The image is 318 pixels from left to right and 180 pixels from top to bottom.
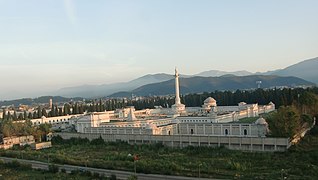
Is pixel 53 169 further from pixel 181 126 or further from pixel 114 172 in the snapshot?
pixel 181 126

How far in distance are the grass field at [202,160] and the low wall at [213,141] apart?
0.88 m

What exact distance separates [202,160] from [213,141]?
5.38m

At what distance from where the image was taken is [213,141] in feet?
101

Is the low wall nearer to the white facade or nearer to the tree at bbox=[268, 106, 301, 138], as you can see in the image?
the tree at bbox=[268, 106, 301, 138]

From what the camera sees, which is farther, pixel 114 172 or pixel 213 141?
pixel 213 141

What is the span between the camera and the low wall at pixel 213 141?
1100 inches

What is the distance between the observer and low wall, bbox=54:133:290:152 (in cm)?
2794

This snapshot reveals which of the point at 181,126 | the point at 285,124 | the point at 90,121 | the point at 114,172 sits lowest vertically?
the point at 114,172

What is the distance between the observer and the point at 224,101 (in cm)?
7194

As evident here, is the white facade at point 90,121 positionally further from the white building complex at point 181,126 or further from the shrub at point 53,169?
the shrub at point 53,169

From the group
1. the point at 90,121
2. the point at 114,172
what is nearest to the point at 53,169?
the point at 114,172

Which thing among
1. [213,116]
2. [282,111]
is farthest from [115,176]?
[213,116]

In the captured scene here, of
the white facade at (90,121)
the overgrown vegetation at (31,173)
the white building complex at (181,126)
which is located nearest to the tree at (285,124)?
the white building complex at (181,126)

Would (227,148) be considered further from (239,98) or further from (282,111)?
(239,98)
